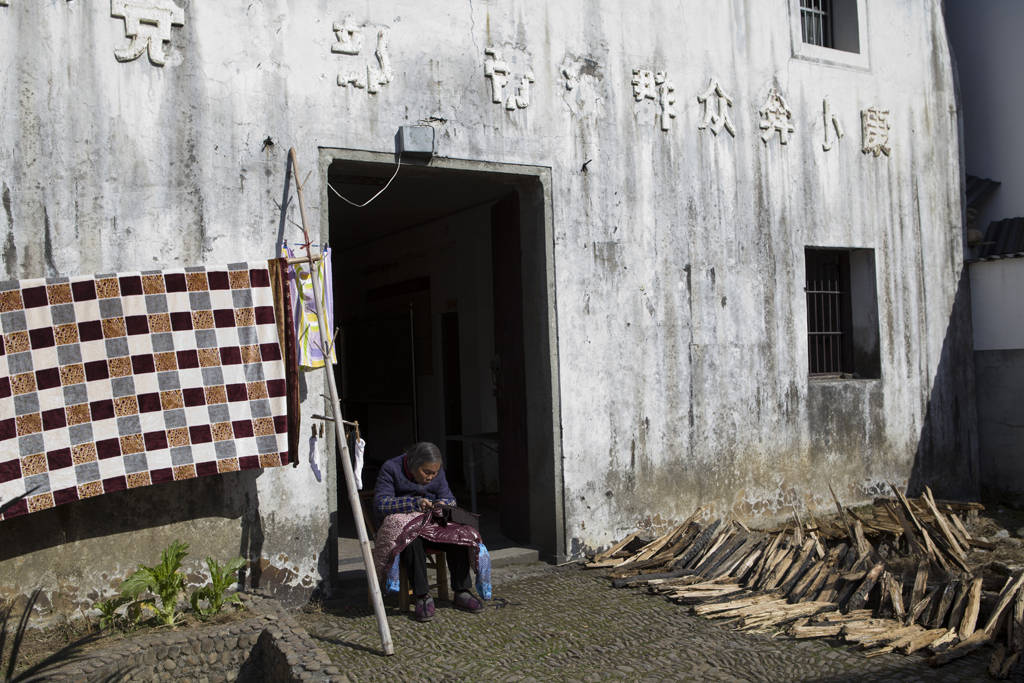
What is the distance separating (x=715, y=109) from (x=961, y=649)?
5.05 meters

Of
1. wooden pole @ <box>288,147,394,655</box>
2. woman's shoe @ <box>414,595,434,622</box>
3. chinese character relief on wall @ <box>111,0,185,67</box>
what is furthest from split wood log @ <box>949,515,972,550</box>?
chinese character relief on wall @ <box>111,0,185,67</box>

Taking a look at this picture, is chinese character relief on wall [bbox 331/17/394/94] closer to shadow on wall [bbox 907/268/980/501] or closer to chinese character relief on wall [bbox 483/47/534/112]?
chinese character relief on wall [bbox 483/47/534/112]

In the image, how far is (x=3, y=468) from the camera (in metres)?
5.30

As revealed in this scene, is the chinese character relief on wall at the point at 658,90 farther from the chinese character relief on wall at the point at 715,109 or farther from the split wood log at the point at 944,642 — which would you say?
the split wood log at the point at 944,642

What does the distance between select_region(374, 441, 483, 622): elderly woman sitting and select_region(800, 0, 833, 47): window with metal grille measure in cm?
632

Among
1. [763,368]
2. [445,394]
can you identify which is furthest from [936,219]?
[445,394]

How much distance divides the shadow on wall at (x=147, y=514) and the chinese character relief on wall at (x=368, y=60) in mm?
2840

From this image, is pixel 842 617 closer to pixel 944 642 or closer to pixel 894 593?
pixel 894 593

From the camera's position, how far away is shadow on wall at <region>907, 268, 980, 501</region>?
977 centimetres

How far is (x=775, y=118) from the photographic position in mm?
8742

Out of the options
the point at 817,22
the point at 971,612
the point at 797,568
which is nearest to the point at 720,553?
the point at 797,568

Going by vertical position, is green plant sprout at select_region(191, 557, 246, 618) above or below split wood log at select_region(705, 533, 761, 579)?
above

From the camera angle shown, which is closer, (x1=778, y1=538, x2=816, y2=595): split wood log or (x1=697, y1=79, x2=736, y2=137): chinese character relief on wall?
(x1=778, y1=538, x2=816, y2=595): split wood log

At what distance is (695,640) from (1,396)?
173 inches
